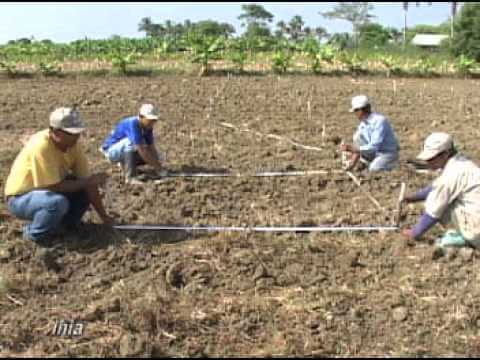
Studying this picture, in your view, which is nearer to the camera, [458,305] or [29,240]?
[458,305]

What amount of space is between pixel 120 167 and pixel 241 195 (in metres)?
1.78

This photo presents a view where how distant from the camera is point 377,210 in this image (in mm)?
6199

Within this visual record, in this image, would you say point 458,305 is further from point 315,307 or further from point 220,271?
point 220,271

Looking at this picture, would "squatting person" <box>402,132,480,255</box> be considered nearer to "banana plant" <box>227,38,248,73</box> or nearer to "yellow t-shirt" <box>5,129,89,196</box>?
"yellow t-shirt" <box>5,129,89,196</box>

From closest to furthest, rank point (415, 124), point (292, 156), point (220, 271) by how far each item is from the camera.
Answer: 1. point (220, 271)
2. point (292, 156)
3. point (415, 124)

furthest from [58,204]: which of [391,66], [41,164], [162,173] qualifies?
[391,66]

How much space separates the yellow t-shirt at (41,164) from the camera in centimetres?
491

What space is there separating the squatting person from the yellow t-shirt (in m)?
2.76

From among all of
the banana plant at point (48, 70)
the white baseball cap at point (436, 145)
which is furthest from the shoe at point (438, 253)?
the banana plant at point (48, 70)

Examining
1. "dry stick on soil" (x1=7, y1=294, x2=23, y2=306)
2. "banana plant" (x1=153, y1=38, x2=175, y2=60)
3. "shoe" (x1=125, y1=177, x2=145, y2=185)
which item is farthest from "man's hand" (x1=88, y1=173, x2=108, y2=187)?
"banana plant" (x1=153, y1=38, x2=175, y2=60)

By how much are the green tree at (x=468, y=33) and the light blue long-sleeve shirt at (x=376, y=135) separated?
67.5 ft

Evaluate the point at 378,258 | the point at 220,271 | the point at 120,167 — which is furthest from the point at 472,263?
the point at 120,167

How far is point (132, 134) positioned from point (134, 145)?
12cm

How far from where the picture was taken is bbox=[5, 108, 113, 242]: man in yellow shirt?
4.89m
